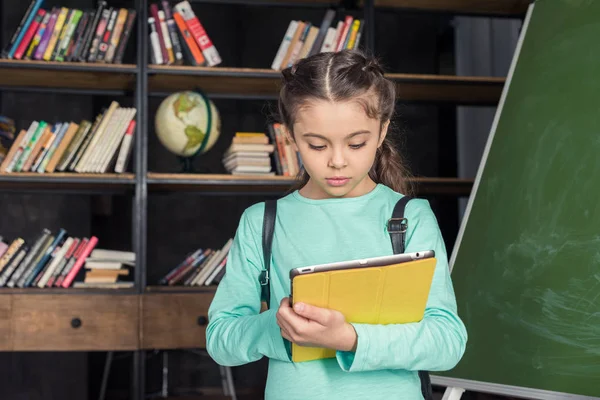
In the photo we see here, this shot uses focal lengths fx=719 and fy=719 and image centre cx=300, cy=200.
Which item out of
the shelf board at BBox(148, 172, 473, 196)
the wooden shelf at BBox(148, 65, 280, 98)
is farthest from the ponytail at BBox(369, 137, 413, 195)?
the wooden shelf at BBox(148, 65, 280, 98)

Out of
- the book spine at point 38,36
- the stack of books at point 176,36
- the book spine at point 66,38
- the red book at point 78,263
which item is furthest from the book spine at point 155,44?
the red book at point 78,263

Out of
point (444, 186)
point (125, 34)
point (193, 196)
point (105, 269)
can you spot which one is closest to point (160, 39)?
point (125, 34)

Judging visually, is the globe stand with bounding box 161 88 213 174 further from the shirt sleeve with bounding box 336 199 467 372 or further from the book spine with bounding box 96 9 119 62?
the shirt sleeve with bounding box 336 199 467 372

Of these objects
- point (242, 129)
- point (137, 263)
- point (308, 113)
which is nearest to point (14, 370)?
point (137, 263)

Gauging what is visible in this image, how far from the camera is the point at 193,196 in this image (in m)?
4.16

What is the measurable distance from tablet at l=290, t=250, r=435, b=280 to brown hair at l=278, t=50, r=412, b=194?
0.27 meters

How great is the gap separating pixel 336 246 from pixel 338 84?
0.83ft

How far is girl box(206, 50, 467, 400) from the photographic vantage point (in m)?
1.04

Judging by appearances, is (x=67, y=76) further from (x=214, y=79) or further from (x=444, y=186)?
(x=444, y=186)

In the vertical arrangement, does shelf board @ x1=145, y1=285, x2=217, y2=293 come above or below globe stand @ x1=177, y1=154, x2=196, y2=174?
below

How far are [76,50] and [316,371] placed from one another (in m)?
2.35

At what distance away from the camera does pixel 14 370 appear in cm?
368

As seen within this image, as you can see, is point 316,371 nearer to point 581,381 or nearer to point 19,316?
point 581,381

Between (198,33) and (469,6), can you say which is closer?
(198,33)
